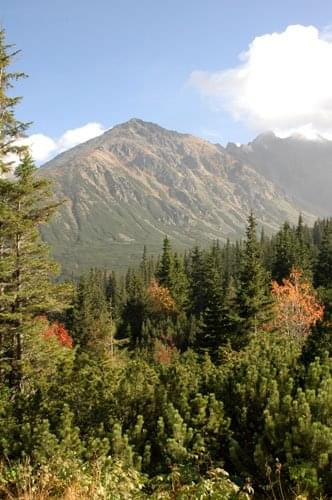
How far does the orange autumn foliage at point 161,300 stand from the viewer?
7056 cm

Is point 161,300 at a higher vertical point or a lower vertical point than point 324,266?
lower

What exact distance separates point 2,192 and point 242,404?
1357 cm

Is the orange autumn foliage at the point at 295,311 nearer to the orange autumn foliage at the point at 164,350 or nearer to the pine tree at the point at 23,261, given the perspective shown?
the orange autumn foliage at the point at 164,350

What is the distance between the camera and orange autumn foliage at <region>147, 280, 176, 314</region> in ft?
232

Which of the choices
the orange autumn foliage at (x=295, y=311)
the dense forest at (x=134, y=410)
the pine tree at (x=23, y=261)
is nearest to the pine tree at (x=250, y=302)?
the orange autumn foliage at (x=295, y=311)

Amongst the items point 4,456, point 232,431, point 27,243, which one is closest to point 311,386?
point 232,431

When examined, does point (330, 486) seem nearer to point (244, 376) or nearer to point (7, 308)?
point (244, 376)

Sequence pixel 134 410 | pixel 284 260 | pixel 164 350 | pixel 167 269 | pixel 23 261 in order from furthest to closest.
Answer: pixel 167 269 < pixel 284 260 < pixel 164 350 < pixel 23 261 < pixel 134 410

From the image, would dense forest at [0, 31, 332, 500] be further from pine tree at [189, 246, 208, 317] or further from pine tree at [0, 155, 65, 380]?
pine tree at [189, 246, 208, 317]

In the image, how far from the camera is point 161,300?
233ft

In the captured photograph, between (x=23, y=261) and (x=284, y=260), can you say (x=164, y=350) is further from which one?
(x=23, y=261)

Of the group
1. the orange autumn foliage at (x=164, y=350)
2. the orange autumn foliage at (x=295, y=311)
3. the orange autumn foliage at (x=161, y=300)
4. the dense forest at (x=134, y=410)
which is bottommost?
the orange autumn foliage at (x=164, y=350)

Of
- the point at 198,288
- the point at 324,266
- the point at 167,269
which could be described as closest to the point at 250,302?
the point at 167,269

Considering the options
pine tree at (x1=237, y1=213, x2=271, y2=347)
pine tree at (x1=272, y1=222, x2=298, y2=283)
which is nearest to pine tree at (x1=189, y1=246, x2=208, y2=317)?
pine tree at (x1=272, y1=222, x2=298, y2=283)
